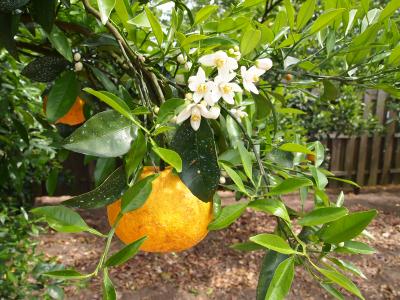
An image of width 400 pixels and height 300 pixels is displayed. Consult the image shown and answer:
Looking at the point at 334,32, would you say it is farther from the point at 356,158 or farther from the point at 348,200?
the point at 356,158

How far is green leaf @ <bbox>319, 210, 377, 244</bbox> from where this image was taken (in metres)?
Result: 0.45

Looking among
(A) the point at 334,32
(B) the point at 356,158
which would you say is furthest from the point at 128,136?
(B) the point at 356,158

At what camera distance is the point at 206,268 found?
321cm

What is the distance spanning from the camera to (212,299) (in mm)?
2803

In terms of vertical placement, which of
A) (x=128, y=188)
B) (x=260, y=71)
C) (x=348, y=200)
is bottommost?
(x=348, y=200)

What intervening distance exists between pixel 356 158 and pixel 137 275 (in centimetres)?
371

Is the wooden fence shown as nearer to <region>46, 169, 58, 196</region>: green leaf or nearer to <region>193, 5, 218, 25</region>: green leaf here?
<region>46, 169, 58, 196</region>: green leaf

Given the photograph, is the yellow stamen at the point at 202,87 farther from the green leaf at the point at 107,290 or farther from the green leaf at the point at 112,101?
the green leaf at the point at 107,290

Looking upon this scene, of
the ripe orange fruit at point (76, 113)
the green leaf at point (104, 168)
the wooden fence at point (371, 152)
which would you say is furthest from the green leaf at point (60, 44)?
the wooden fence at point (371, 152)

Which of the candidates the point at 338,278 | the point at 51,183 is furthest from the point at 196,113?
the point at 51,183

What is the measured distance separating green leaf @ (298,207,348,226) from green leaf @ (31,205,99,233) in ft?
0.79

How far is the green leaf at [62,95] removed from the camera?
751 mm

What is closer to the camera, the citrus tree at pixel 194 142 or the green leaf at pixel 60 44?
the citrus tree at pixel 194 142

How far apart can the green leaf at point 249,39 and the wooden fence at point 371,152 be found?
16.4 feet
